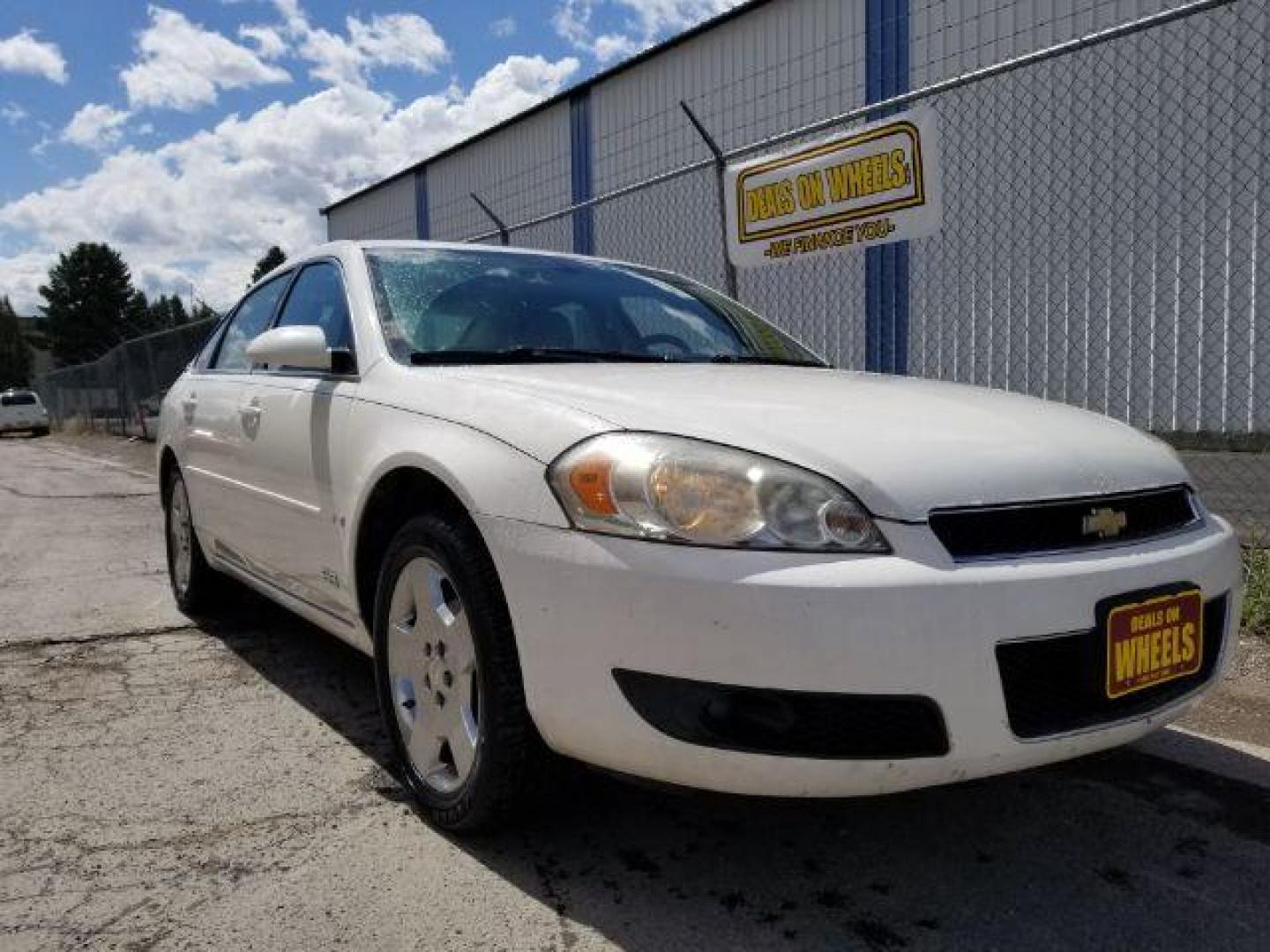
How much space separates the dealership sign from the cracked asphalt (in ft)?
9.29

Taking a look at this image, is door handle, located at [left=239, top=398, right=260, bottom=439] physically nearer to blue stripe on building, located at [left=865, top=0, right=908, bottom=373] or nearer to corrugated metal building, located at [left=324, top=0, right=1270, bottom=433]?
corrugated metal building, located at [left=324, top=0, right=1270, bottom=433]

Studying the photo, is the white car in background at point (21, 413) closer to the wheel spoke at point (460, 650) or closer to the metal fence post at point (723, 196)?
the metal fence post at point (723, 196)

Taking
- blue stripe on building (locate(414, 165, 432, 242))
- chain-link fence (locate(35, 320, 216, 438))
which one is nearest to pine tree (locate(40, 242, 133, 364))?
chain-link fence (locate(35, 320, 216, 438))

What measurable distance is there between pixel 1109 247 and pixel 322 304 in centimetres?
647

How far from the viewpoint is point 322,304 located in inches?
131

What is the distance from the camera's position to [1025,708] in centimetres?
184

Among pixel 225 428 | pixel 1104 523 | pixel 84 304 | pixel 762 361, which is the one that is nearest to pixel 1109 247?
pixel 762 361

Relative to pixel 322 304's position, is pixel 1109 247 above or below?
above

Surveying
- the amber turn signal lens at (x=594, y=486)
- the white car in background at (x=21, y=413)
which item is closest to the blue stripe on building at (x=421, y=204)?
the amber turn signal lens at (x=594, y=486)

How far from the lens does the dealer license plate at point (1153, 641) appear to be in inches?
75.5

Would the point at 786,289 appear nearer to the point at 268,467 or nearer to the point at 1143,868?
the point at 268,467

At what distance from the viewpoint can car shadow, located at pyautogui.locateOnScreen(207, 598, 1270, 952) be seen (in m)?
1.92

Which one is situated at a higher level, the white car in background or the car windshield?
the car windshield

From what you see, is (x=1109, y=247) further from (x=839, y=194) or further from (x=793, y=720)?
(x=793, y=720)
